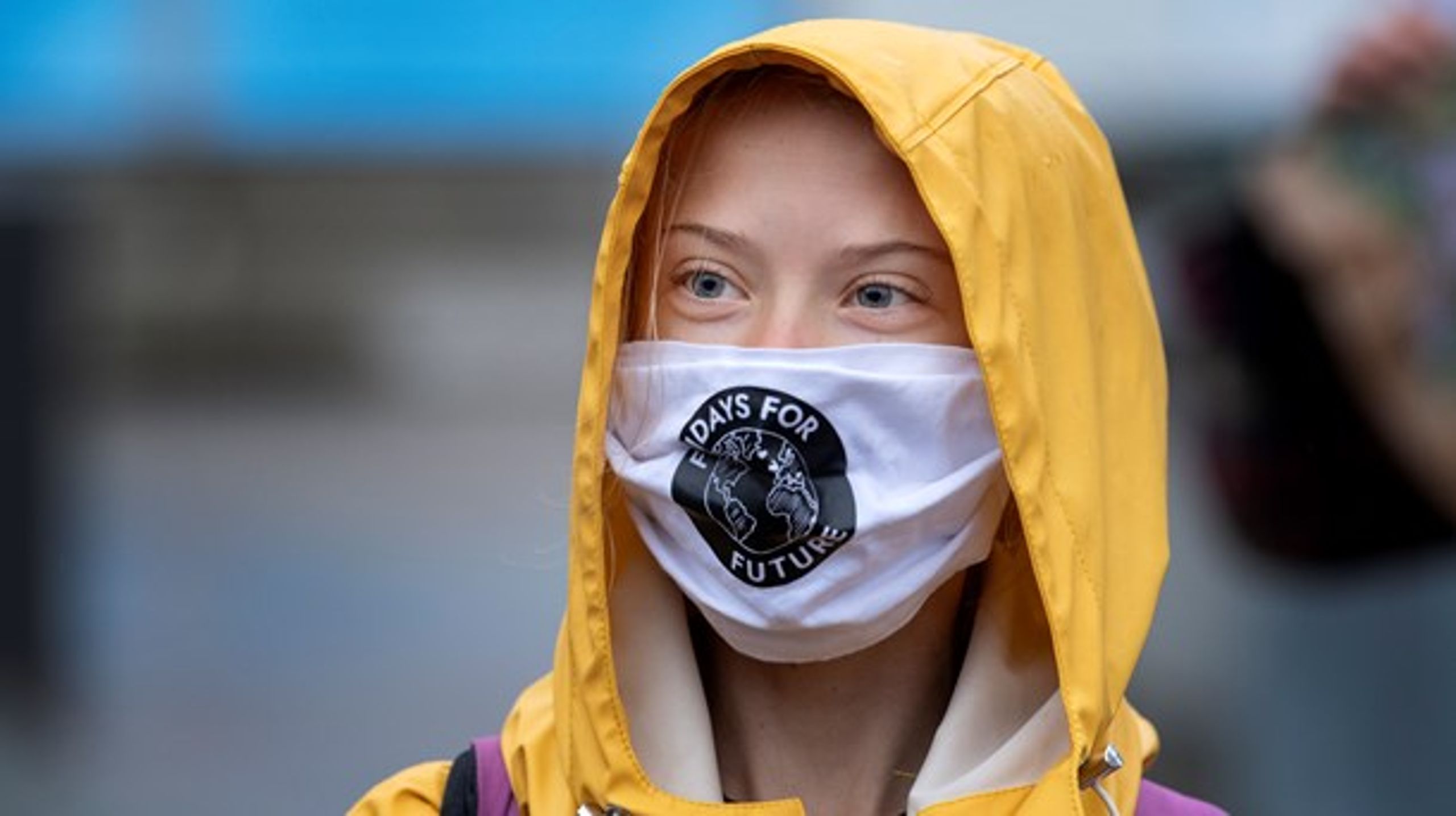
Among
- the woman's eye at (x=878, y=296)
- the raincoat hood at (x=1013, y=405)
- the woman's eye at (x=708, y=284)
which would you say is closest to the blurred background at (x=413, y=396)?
the raincoat hood at (x=1013, y=405)

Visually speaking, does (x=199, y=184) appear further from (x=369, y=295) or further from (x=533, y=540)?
(x=533, y=540)

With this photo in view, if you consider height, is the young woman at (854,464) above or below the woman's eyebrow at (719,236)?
below

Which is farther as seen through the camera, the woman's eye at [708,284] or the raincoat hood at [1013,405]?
the woman's eye at [708,284]

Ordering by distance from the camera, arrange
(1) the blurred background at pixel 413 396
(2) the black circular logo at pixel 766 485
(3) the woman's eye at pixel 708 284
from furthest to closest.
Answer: (1) the blurred background at pixel 413 396 < (3) the woman's eye at pixel 708 284 < (2) the black circular logo at pixel 766 485

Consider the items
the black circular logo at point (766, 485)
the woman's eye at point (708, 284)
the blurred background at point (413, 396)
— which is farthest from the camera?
the blurred background at point (413, 396)

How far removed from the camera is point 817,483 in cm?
334

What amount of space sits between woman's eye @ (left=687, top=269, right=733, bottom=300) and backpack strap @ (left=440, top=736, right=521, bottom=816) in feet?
1.91

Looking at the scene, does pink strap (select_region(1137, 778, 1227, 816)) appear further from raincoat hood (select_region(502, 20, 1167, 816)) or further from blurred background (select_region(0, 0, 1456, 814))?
blurred background (select_region(0, 0, 1456, 814))

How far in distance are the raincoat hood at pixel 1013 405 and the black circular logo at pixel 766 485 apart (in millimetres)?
151

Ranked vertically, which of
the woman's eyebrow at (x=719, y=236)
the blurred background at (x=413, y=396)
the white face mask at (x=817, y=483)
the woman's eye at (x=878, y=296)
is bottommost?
the blurred background at (x=413, y=396)

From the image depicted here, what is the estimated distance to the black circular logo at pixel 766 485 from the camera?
10.9 feet

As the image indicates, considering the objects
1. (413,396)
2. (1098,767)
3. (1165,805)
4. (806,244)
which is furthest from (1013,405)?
(413,396)

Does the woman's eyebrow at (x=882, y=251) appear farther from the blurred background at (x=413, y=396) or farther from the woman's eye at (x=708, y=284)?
the blurred background at (x=413, y=396)

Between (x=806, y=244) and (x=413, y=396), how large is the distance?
40.0 feet
